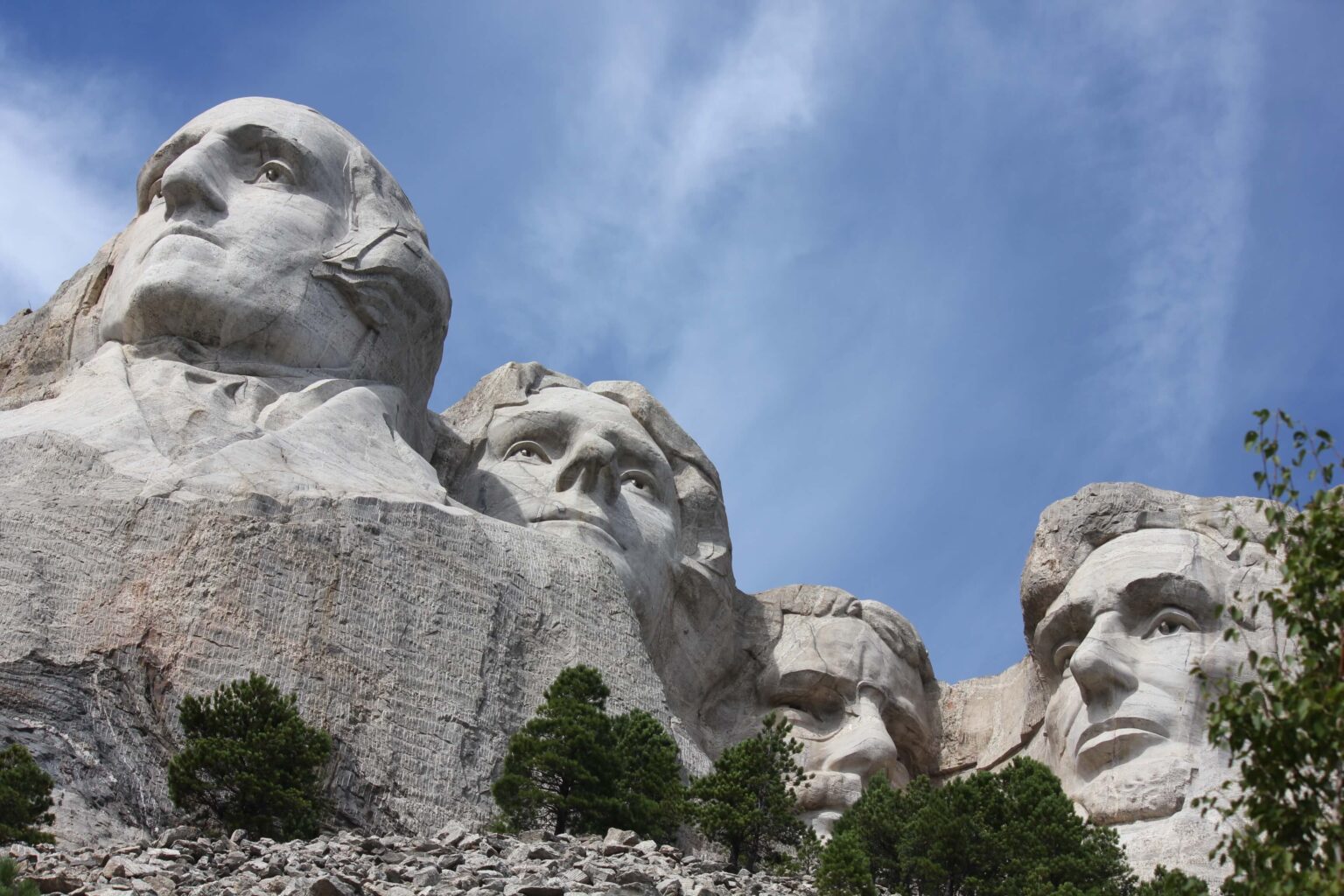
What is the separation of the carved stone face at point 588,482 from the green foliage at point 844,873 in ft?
17.5

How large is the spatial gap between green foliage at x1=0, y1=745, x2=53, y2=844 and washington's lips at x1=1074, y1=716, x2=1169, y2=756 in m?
10.4

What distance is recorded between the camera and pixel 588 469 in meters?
21.2

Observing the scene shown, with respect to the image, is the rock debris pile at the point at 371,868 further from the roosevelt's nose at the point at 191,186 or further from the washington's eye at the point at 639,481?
the washington's eye at the point at 639,481

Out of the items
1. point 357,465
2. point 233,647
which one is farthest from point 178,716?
point 357,465

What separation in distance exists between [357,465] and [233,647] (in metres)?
2.66

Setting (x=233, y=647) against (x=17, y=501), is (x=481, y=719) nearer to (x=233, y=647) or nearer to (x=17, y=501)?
(x=233, y=647)

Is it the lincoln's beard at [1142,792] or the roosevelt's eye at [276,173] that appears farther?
the roosevelt's eye at [276,173]

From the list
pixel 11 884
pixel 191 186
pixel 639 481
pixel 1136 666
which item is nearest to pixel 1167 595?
pixel 1136 666

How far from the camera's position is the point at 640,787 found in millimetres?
16344

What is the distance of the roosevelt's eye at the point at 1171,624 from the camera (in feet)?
72.5

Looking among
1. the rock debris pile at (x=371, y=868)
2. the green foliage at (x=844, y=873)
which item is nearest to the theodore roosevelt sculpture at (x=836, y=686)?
the green foliage at (x=844, y=873)

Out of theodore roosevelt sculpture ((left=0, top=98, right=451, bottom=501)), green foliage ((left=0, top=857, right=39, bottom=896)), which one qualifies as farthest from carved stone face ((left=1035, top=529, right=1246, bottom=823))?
green foliage ((left=0, top=857, right=39, bottom=896))

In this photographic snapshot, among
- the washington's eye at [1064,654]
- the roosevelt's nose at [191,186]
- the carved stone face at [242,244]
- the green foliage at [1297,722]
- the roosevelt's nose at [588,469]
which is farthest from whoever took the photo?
the washington's eye at [1064,654]

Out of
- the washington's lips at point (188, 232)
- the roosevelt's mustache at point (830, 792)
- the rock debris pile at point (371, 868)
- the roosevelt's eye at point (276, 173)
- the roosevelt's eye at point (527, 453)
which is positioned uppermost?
the roosevelt's eye at point (276, 173)
